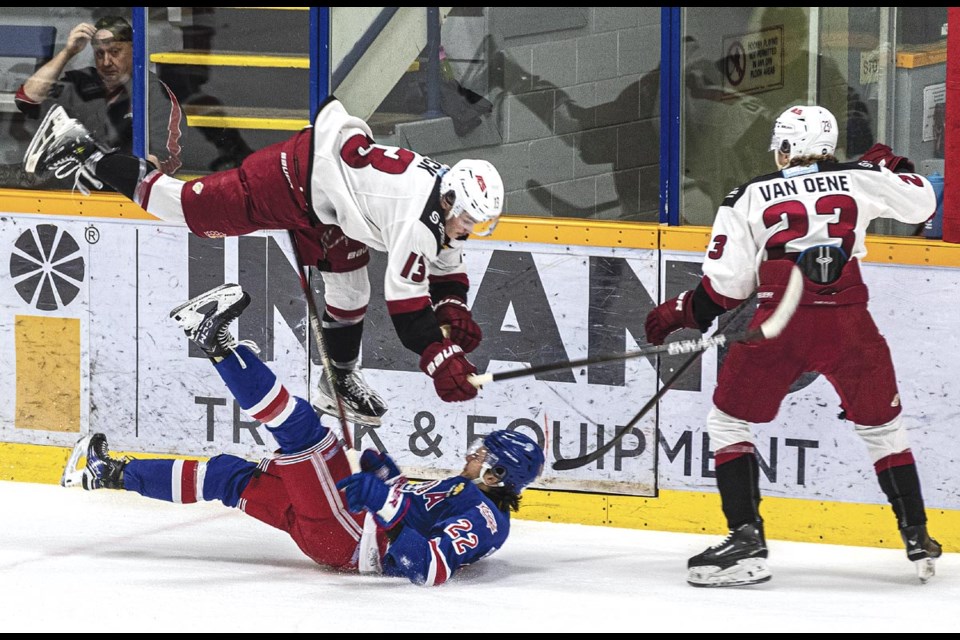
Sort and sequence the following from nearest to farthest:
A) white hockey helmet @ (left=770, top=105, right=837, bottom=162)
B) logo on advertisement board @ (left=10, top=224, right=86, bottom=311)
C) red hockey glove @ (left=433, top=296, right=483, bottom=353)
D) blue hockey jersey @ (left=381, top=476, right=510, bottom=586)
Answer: blue hockey jersey @ (left=381, top=476, right=510, bottom=586)
white hockey helmet @ (left=770, top=105, right=837, bottom=162)
red hockey glove @ (left=433, top=296, right=483, bottom=353)
logo on advertisement board @ (left=10, top=224, right=86, bottom=311)

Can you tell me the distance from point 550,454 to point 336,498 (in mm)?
1084

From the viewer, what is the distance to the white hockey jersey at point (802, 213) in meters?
4.46

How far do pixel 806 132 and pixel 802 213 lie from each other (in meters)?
0.26

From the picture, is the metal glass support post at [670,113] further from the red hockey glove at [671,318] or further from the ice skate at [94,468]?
the ice skate at [94,468]

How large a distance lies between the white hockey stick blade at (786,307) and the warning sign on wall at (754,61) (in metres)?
1.09

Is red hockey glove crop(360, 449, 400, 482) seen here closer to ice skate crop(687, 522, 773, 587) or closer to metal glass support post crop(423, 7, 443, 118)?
ice skate crop(687, 522, 773, 587)

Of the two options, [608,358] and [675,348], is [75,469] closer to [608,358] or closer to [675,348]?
[608,358]

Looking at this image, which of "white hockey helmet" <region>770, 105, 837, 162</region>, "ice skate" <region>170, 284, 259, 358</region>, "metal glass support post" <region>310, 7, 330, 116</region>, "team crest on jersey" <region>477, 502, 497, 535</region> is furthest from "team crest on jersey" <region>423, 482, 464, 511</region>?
"metal glass support post" <region>310, 7, 330, 116</region>

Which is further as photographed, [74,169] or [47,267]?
[47,267]

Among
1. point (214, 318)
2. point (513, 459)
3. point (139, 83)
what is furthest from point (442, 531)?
point (139, 83)

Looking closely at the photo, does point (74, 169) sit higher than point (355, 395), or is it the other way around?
point (74, 169)

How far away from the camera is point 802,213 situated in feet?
14.6

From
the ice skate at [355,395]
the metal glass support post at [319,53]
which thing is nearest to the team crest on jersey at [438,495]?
the ice skate at [355,395]

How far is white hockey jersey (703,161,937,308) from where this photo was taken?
4.46 m
